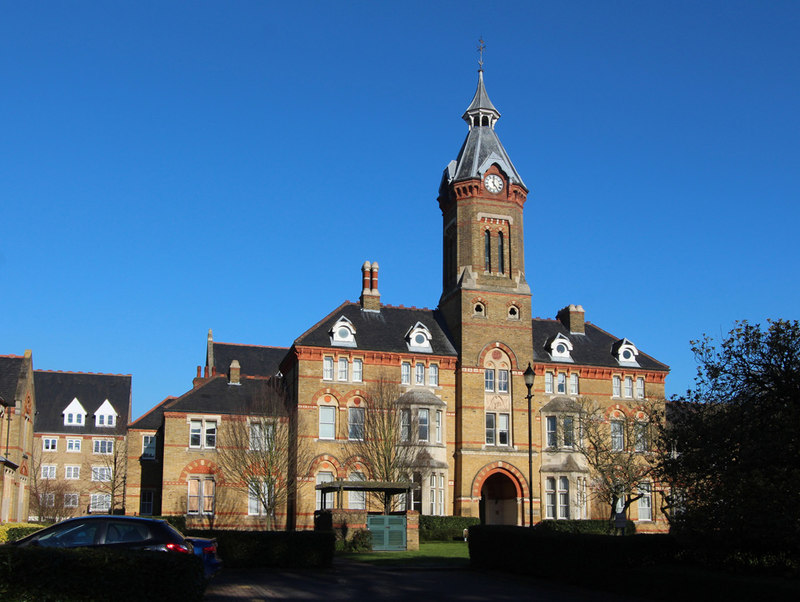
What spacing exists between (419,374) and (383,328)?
12.9ft

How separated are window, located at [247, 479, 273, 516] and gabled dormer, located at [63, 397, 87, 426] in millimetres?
26275

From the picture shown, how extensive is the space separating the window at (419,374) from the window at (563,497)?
10.5 metres

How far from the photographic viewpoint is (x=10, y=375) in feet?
150

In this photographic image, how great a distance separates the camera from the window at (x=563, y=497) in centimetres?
5338

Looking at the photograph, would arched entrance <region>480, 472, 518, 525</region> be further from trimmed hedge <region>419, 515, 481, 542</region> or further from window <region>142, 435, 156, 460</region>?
window <region>142, 435, 156, 460</region>

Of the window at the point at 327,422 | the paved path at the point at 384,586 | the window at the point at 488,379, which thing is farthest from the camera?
the window at the point at 488,379

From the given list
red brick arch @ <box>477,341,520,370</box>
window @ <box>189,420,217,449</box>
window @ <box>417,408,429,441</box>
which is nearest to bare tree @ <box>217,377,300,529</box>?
window @ <box>189,420,217,449</box>

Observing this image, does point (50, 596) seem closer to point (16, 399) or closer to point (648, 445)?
point (16, 399)

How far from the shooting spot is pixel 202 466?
171ft

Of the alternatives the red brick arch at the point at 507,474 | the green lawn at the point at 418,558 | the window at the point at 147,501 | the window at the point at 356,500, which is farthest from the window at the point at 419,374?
the window at the point at 147,501

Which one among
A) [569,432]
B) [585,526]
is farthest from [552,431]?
[585,526]

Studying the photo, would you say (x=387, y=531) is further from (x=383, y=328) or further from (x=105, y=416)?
(x=105, y=416)

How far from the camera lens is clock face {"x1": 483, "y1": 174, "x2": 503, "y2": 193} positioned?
187 ft

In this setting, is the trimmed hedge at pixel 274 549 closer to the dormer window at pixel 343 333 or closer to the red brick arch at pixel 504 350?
the dormer window at pixel 343 333
